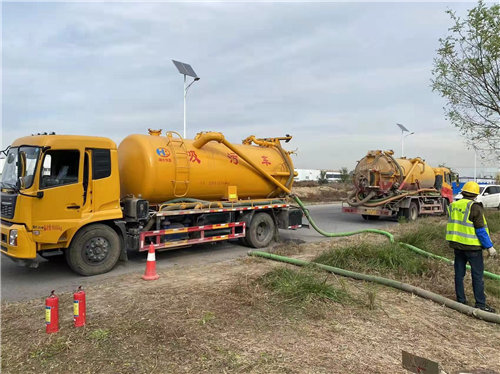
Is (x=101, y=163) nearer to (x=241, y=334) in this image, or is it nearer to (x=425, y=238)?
(x=241, y=334)

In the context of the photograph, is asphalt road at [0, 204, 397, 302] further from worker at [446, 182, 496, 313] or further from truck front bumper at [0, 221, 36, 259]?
worker at [446, 182, 496, 313]


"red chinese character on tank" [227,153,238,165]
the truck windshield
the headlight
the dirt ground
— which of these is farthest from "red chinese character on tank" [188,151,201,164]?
the headlight

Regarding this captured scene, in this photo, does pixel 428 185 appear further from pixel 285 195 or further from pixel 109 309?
pixel 109 309

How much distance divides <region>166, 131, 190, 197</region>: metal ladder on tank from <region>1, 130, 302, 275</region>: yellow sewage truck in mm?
24

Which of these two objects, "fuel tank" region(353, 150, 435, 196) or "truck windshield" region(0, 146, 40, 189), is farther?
"fuel tank" region(353, 150, 435, 196)

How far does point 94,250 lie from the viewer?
24.0 ft

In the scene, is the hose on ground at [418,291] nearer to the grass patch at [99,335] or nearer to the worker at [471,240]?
the worker at [471,240]

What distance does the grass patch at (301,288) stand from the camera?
5.29 metres

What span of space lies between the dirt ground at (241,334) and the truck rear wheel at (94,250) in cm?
138

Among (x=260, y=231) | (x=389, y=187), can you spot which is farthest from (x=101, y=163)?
(x=389, y=187)

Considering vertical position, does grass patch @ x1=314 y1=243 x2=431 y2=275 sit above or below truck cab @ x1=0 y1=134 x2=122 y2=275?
below

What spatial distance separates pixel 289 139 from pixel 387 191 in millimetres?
6698

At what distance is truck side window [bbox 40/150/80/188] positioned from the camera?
6.81 metres

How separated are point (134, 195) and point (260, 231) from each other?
3815 mm
